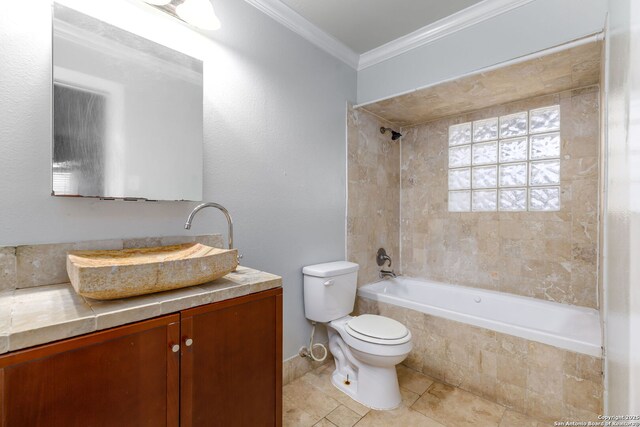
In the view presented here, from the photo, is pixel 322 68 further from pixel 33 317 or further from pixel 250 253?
pixel 33 317

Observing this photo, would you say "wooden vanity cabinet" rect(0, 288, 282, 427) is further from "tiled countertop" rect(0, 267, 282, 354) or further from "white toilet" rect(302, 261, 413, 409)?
"white toilet" rect(302, 261, 413, 409)

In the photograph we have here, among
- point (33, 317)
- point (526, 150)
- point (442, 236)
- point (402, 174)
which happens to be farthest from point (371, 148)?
point (33, 317)

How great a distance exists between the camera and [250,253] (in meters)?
1.80

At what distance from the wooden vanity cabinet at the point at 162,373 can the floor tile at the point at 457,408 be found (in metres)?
1.04

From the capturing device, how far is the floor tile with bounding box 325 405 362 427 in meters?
1.66

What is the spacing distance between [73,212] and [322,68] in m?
1.90

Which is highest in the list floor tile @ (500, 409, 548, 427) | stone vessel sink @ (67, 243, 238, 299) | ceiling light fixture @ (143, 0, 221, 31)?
ceiling light fixture @ (143, 0, 221, 31)

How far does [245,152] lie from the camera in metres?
1.78

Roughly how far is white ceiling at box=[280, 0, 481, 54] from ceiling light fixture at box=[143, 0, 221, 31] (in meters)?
0.66

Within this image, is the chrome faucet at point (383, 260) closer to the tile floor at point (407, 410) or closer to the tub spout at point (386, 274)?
the tub spout at point (386, 274)

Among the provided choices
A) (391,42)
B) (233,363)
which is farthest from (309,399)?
(391,42)

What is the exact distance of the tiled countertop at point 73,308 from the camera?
2.40 feet

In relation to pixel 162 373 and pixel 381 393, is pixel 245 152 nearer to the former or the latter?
pixel 162 373

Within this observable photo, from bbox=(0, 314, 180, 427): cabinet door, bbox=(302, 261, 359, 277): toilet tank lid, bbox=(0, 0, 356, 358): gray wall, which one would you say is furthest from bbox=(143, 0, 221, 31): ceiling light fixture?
bbox=(302, 261, 359, 277): toilet tank lid
